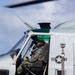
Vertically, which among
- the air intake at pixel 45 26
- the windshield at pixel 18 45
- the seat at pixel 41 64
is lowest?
the seat at pixel 41 64

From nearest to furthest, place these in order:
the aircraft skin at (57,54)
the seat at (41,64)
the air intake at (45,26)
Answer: the aircraft skin at (57,54) → the seat at (41,64) → the air intake at (45,26)

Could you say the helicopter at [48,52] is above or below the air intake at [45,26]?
Answer: below

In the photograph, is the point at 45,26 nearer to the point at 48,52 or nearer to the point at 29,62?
the point at 48,52

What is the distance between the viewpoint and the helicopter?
5855 millimetres

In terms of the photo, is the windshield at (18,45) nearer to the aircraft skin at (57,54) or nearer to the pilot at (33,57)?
the aircraft skin at (57,54)

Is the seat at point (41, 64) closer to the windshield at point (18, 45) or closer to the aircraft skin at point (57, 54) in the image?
the aircraft skin at point (57, 54)

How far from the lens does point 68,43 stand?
602 cm

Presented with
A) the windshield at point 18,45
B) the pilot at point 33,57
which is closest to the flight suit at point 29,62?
the pilot at point 33,57

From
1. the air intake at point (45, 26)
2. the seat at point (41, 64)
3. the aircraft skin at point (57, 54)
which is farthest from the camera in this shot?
the air intake at point (45, 26)

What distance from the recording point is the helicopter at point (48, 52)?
19.2 feet

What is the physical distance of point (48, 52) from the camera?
20.6 ft

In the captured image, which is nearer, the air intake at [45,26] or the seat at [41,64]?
the seat at [41,64]

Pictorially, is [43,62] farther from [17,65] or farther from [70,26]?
[70,26]

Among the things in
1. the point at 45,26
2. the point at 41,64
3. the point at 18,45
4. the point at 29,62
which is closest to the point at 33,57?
the point at 29,62
